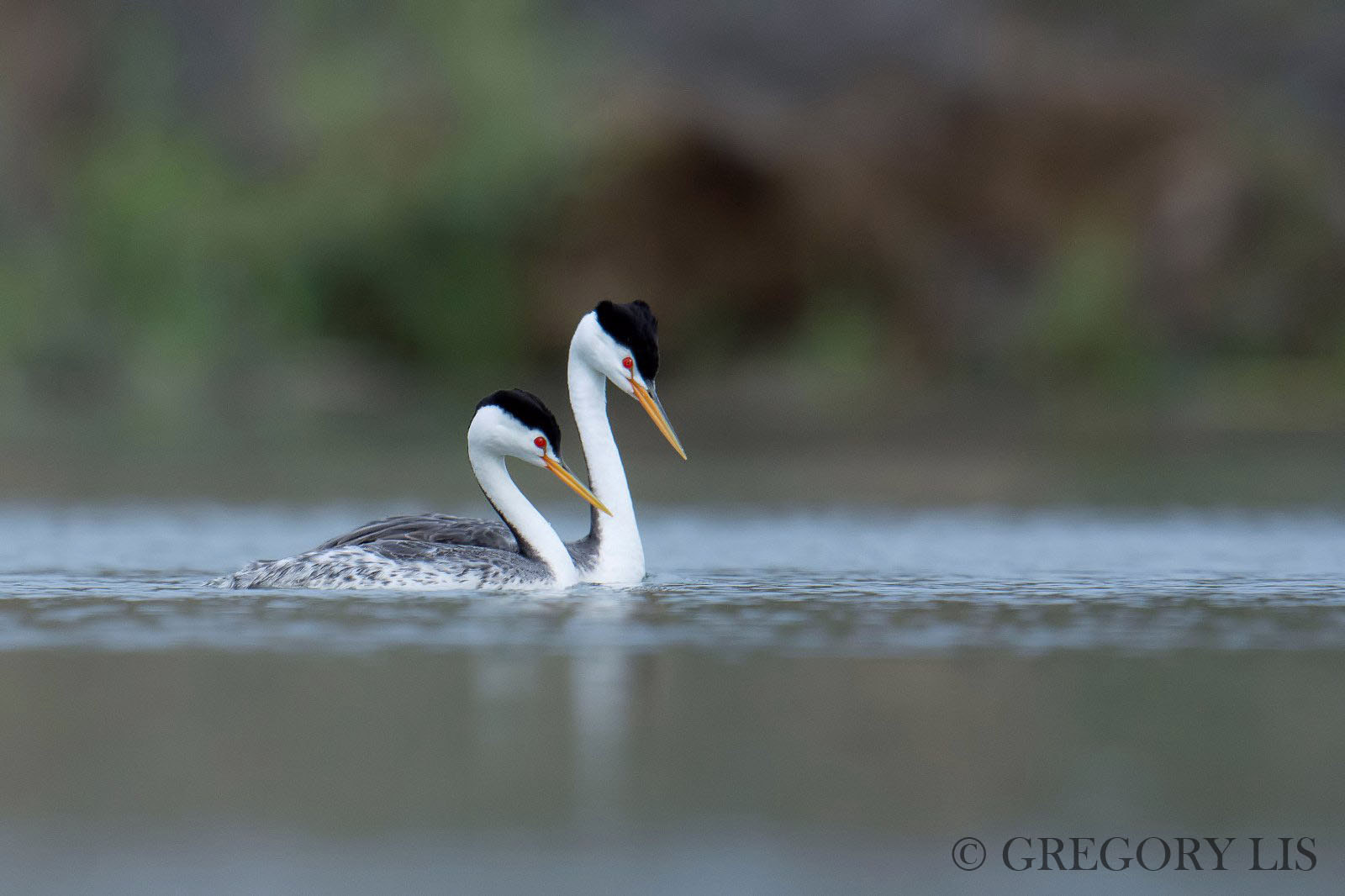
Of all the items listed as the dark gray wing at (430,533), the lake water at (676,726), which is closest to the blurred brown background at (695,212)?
the dark gray wing at (430,533)

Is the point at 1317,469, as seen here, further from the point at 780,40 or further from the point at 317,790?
the point at 780,40

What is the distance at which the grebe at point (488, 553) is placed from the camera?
9297mm

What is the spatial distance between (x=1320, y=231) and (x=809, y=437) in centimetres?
1344

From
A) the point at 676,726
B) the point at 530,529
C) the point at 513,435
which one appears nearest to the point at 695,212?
the point at 513,435

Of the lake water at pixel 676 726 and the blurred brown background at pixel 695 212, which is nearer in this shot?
the lake water at pixel 676 726

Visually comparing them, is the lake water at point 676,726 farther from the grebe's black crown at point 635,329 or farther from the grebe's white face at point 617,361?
the grebe's black crown at point 635,329

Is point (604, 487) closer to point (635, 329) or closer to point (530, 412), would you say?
point (530, 412)

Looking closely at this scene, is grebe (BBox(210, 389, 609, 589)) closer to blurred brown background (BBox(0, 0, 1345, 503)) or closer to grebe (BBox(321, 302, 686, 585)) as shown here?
grebe (BBox(321, 302, 686, 585))

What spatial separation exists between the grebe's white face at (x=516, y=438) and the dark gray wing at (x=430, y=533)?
0.35 m

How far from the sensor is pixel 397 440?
21.2 metres

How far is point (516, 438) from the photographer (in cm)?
962

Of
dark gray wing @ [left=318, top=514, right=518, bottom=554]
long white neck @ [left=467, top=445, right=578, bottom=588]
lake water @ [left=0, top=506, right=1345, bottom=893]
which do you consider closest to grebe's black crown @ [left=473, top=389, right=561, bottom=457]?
long white neck @ [left=467, top=445, right=578, bottom=588]

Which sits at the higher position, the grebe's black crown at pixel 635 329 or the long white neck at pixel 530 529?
the grebe's black crown at pixel 635 329

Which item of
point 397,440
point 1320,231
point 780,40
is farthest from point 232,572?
A: point 780,40
